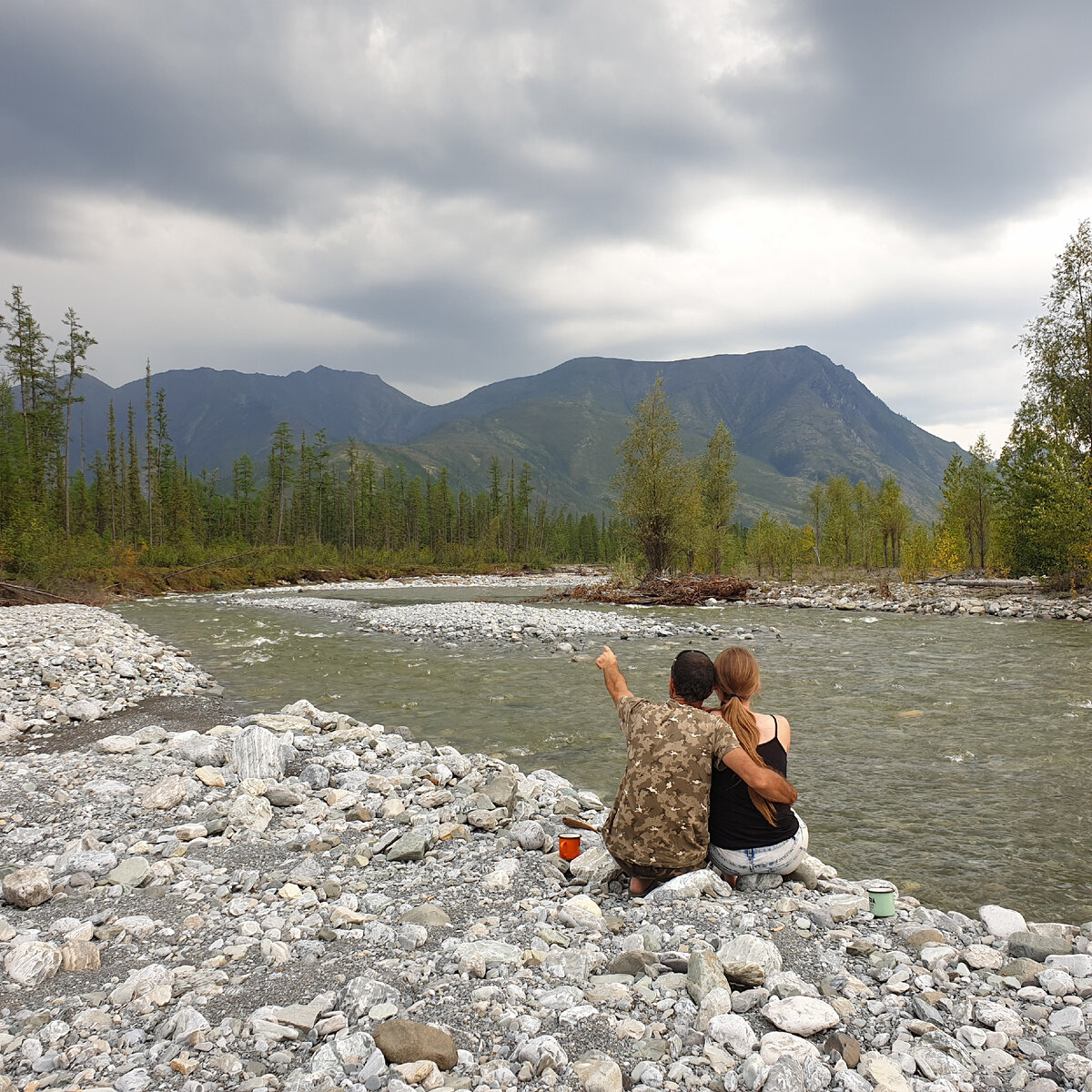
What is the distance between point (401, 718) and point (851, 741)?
21.6 ft

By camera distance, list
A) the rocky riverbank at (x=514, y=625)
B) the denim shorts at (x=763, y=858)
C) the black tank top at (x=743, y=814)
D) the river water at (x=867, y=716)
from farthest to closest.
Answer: the rocky riverbank at (x=514, y=625)
the river water at (x=867, y=716)
the denim shorts at (x=763, y=858)
the black tank top at (x=743, y=814)

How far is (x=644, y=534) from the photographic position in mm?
40844

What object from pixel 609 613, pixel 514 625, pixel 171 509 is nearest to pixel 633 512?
pixel 609 613

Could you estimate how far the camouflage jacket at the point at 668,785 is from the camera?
14.6 ft

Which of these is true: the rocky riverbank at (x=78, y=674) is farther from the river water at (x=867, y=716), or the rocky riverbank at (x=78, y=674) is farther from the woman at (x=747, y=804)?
the woman at (x=747, y=804)

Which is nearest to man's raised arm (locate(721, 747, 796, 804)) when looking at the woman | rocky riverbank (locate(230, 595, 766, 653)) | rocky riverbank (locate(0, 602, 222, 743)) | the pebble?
the woman

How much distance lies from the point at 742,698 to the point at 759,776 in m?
0.52

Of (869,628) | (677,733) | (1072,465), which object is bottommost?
(869,628)

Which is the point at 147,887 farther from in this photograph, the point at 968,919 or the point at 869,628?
the point at 869,628

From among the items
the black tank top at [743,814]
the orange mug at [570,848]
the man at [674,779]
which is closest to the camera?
the man at [674,779]

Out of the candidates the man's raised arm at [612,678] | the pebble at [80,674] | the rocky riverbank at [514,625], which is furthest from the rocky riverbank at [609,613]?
the man's raised arm at [612,678]

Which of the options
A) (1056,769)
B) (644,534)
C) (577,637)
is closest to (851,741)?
(1056,769)

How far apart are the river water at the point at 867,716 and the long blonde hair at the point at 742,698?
Answer: 1660 millimetres

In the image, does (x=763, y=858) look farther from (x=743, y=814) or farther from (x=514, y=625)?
(x=514, y=625)
